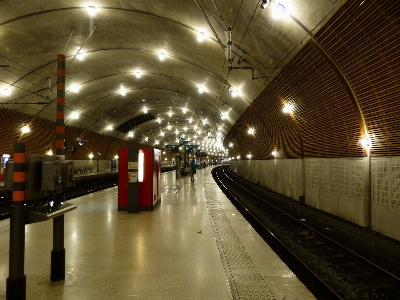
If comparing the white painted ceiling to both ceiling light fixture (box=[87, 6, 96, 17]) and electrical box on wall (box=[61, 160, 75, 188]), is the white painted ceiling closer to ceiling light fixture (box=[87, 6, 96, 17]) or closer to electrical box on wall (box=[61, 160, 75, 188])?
ceiling light fixture (box=[87, 6, 96, 17])

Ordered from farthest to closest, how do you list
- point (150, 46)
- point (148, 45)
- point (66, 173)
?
point (150, 46) → point (148, 45) → point (66, 173)

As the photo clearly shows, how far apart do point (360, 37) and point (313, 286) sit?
590 cm

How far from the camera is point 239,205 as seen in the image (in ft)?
50.9

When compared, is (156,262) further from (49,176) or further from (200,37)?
(200,37)

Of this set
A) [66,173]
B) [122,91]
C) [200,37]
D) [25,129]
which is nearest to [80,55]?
[200,37]

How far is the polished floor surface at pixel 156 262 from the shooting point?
427 centimetres

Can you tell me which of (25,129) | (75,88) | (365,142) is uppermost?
(75,88)

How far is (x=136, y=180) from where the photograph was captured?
1023 centimetres

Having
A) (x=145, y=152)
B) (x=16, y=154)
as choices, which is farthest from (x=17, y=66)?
(x=16, y=154)

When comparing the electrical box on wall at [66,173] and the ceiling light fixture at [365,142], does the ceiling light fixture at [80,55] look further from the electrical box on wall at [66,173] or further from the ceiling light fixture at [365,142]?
the electrical box on wall at [66,173]

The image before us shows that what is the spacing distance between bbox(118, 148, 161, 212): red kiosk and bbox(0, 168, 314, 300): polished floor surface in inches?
47.2

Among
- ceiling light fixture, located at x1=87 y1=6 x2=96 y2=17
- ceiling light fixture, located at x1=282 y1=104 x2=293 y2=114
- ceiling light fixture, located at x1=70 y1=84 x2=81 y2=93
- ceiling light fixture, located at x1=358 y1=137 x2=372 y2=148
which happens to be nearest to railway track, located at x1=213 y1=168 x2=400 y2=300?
ceiling light fixture, located at x1=358 y1=137 x2=372 y2=148

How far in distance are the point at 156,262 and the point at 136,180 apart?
5070mm

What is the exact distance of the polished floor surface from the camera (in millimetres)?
4270
